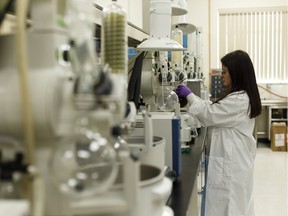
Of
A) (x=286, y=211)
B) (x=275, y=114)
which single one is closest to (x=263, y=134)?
(x=275, y=114)

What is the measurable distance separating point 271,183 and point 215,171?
220 centimetres

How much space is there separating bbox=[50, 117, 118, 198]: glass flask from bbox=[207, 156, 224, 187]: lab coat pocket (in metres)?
2.03

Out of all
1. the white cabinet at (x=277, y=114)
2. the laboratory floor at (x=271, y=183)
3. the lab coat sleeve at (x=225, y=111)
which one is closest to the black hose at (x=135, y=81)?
the lab coat sleeve at (x=225, y=111)

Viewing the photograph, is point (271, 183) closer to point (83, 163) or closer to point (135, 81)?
point (135, 81)

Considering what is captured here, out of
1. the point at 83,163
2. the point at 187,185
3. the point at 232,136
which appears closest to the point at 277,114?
the point at 232,136

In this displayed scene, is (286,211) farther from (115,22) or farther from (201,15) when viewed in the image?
(201,15)

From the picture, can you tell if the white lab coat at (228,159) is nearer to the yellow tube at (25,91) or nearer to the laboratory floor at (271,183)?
the laboratory floor at (271,183)

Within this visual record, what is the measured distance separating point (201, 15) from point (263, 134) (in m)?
2.51

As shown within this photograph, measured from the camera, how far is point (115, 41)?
2.74 ft

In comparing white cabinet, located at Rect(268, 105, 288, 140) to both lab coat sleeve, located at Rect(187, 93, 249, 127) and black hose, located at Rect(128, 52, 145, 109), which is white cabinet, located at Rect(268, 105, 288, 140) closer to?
lab coat sleeve, located at Rect(187, 93, 249, 127)

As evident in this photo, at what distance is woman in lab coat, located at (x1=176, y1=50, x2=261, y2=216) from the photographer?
2.50 m

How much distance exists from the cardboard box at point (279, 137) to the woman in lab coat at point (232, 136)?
12.4ft

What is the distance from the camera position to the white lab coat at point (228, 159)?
8.36ft

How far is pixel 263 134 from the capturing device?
22.1 feet
